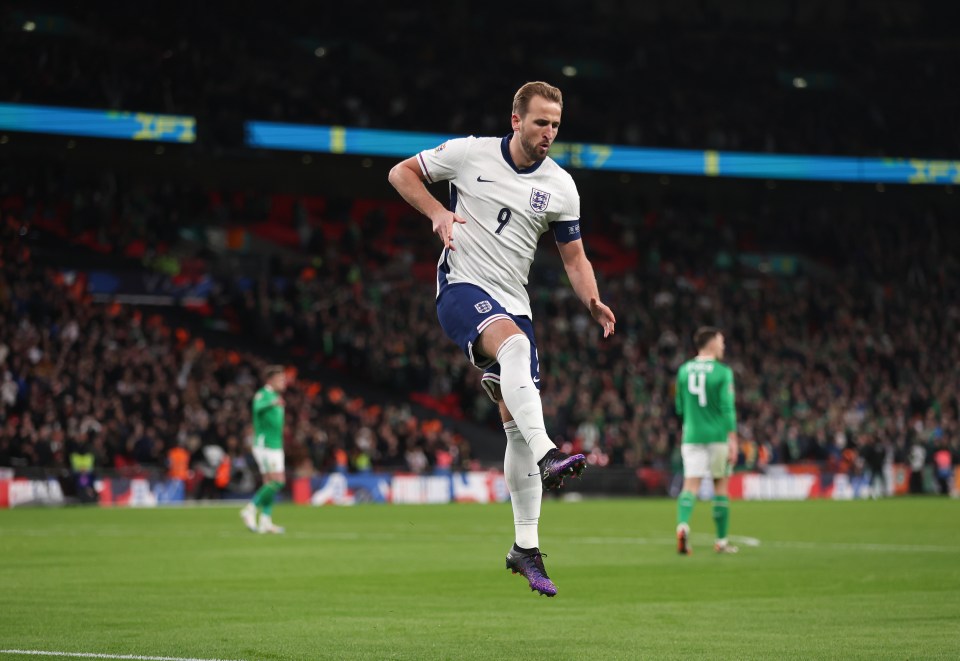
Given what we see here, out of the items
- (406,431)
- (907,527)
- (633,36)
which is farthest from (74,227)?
(907,527)

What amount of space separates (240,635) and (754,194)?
142 feet

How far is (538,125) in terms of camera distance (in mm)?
8188

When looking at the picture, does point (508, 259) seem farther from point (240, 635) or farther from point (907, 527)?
point (907, 527)

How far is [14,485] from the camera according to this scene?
28922 mm

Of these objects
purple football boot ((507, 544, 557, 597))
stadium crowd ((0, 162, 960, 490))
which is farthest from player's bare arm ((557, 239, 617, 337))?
stadium crowd ((0, 162, 960, 490))

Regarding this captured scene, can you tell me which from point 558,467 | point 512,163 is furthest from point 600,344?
point 558,467

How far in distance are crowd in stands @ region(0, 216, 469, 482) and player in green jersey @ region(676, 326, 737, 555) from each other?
16.1m

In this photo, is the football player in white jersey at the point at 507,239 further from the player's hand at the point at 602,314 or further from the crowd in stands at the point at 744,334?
the crowd in stands at the point at 744,334

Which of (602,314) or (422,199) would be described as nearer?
(422,199)

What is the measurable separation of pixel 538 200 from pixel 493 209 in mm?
283

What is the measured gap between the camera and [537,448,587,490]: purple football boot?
708 centimetres

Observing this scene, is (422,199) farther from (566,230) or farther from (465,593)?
(465,593)

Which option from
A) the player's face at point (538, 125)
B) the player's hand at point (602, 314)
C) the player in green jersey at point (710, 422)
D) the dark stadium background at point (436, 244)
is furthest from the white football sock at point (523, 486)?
Answer: the dark stadium background at point (436, 244)

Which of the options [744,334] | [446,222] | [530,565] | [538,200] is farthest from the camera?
[744,334]
